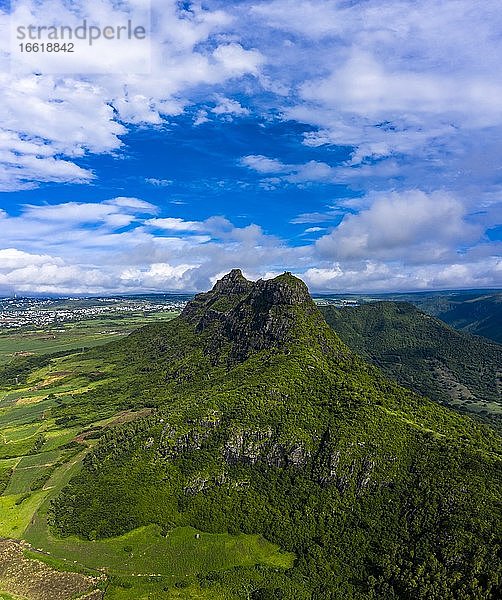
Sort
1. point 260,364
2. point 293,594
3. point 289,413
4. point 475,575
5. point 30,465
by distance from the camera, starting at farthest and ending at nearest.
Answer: point 260,364 < point 30,465 < point 289,413 < point 293,594 < point 475,575

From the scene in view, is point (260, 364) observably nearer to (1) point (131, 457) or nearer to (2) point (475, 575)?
(1) point (131, 457)

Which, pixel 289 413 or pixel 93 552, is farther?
pixel 289 413

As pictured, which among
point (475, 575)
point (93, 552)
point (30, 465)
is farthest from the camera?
point (30, 465)

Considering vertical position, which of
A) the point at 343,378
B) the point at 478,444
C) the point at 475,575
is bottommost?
the point at 475,575

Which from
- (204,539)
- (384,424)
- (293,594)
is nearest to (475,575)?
(293,594)

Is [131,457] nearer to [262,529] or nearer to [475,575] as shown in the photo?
[262,529]

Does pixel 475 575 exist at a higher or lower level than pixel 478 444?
lower
